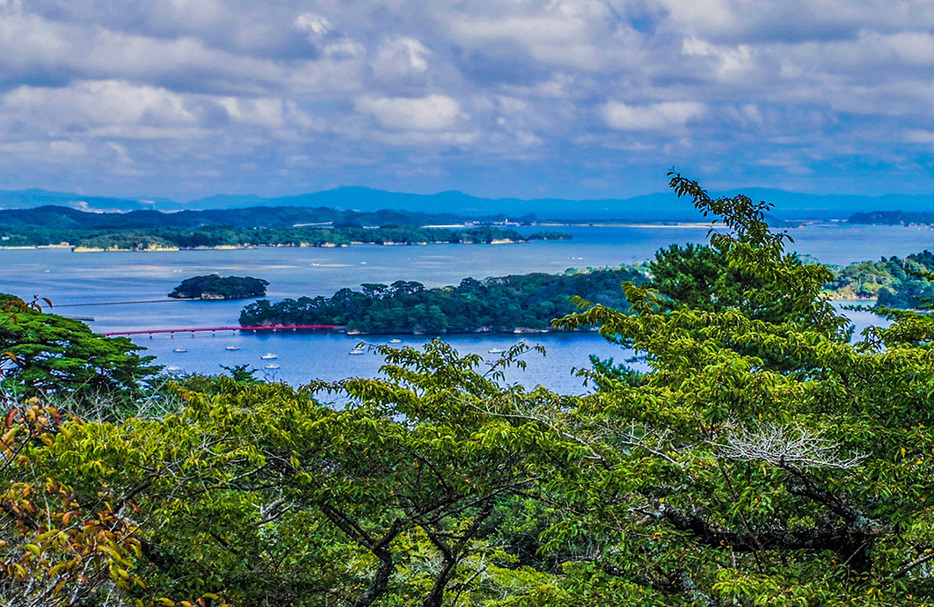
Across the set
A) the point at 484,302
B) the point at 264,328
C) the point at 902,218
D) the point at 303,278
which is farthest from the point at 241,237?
the point at 902,218

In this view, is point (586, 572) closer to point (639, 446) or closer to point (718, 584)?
point (639, 446)

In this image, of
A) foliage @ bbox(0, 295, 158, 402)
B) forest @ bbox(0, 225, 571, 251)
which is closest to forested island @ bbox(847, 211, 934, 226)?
forest @ bbox(0, 225, 571, 251)

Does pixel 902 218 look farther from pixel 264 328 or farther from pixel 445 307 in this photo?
pixel 264 328

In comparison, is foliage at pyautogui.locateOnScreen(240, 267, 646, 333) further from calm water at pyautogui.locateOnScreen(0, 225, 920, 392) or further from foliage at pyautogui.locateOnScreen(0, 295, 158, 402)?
foliage at pyautogui.locateOnScreen(0, 295, 158, 402)

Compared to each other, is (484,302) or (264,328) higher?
(484,302)

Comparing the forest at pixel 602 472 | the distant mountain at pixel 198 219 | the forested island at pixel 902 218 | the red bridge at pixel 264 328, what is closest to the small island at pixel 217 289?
the red bridge at pixel 264 328

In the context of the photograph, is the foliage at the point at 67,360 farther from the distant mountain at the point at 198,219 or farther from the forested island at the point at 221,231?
the distant mountain at the point at 198,219

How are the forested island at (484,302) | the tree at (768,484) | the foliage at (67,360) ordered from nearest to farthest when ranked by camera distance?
1. the tree at (768,484)
2. the foliage at (67,360)
3. the forested island at (484,302)
